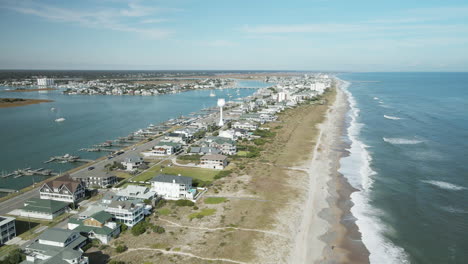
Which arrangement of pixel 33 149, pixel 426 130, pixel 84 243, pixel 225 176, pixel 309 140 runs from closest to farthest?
pixel 84 243 < pixel 225 176 < pixel 33 149 < pixel 309 140 < pixel 426 130

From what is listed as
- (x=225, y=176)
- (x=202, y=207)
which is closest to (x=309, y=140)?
(x=225, y=176)

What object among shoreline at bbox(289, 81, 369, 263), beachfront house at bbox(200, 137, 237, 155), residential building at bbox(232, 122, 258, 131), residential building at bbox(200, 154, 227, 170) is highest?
residential building at bbox(232, 122, 258, 131)

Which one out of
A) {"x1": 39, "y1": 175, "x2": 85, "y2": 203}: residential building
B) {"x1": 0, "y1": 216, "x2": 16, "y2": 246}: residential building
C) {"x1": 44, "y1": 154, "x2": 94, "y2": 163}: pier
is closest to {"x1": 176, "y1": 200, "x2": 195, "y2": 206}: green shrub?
{"x1": 39, "y1": 175, "x2": 85, "y2": 203}: residential building

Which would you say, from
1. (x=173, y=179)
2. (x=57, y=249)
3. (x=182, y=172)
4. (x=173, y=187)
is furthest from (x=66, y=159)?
(x=57, y=249)

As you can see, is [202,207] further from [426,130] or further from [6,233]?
[426,130]

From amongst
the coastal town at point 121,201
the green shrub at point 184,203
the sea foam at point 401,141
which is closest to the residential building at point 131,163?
the coastal town at point 121,201

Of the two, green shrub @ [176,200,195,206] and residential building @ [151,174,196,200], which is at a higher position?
residential building @ [151,174,196,200]

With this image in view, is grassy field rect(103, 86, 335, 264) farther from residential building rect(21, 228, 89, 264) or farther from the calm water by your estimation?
the calm water
